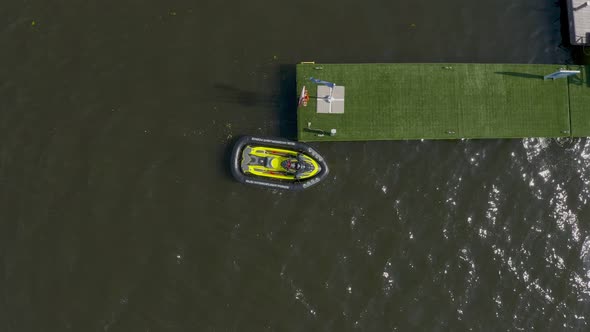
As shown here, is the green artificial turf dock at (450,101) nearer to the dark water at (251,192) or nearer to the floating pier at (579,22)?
the dark water at (251,192)

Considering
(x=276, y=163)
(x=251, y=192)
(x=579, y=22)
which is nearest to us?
(x=251, y=192)

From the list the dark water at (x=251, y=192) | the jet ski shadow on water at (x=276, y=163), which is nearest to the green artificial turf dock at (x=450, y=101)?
the dark water at (x=251, y=192)

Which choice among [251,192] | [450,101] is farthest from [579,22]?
[251,192]

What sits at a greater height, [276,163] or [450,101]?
[450,101]

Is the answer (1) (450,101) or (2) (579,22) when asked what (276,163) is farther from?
(2) (579,22)

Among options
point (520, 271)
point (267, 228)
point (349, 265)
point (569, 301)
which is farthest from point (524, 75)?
point (267, 228)

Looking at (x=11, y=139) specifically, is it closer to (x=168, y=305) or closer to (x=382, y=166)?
(x=168, y=305)

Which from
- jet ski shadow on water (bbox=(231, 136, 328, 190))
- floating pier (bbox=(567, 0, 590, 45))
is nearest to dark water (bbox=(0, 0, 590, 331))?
jet ski shadow on water (bbox=(231, 136, 328, 190))
